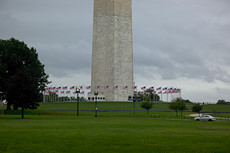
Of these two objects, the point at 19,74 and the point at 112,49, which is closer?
the point at 19,74

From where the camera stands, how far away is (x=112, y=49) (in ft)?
368

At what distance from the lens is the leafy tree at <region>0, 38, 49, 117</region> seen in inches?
2151

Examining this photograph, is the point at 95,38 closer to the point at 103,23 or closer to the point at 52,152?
the point at 103,23

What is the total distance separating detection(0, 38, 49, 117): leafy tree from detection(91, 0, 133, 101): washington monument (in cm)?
3948

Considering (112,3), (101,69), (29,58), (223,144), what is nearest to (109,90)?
(101,69)

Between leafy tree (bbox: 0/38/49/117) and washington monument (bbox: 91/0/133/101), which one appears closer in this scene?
leafy tree (bbox: 0/38/49/117)

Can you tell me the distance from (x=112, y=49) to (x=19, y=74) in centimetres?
5906

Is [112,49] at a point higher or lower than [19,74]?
higher

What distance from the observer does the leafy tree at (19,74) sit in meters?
54.6

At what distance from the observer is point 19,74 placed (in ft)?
183

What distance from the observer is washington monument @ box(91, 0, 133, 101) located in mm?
112375

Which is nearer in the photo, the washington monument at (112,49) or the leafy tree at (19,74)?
the leafy tree at (19,74)

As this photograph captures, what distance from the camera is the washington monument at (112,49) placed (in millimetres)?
112375

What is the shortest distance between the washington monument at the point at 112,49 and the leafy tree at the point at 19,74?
130 feet
